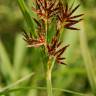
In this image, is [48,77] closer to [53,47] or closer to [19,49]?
[53,47]

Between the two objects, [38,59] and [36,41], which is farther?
[38,59]

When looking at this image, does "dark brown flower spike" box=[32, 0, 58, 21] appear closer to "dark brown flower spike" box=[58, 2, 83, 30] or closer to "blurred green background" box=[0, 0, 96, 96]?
"dark brown flower spike" box=[58, 2, 83, 30]

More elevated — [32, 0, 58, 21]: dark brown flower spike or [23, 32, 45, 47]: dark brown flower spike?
[32, 0, 58, 21]: dark brown flower spike

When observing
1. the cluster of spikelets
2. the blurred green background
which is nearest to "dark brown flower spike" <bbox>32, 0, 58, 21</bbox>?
the cluster of spikelets

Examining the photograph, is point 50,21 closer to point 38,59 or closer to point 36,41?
point 36,41

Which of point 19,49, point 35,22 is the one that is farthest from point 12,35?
point 35,22

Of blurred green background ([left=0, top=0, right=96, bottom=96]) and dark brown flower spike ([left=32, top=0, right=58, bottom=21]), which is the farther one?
blurred green background ([left=0, top=0, right=96, bottom=96])

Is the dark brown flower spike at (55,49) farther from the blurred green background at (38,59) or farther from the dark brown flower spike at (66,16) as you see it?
the blurred green background at (38,59)

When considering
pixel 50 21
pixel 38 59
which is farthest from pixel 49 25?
pixel 38 59
